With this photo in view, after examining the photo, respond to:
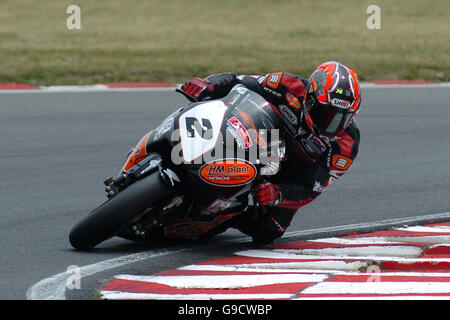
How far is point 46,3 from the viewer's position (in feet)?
68.5

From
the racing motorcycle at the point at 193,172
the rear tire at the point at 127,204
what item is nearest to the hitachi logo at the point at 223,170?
the racing motorcycle at the point at 193,172

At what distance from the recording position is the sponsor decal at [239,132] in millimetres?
5180

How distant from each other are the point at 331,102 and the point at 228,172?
2.54ft

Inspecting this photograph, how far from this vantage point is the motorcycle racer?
5.32 metres

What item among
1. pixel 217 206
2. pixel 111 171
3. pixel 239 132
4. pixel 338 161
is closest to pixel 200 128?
pixel 239 132

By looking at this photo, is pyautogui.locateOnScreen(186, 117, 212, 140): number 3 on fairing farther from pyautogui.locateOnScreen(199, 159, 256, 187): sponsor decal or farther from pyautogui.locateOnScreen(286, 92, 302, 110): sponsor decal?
pyautogui.locateOnScreen(286, 92, 302, 110): sponsor decal

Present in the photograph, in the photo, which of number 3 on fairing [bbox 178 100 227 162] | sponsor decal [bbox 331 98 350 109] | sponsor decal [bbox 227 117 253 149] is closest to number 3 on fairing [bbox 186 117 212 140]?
number 3 on fairing [bbox 178 100 227 162]

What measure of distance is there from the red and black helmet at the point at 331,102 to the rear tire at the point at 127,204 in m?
1.00

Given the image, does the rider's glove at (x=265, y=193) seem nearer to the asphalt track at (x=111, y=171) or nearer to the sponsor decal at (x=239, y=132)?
the sponsor decal at (x=239, y=132)

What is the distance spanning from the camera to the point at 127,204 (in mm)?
5148

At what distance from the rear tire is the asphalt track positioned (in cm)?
25

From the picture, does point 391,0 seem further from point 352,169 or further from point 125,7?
point 352,169

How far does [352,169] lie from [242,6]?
1384 cm
